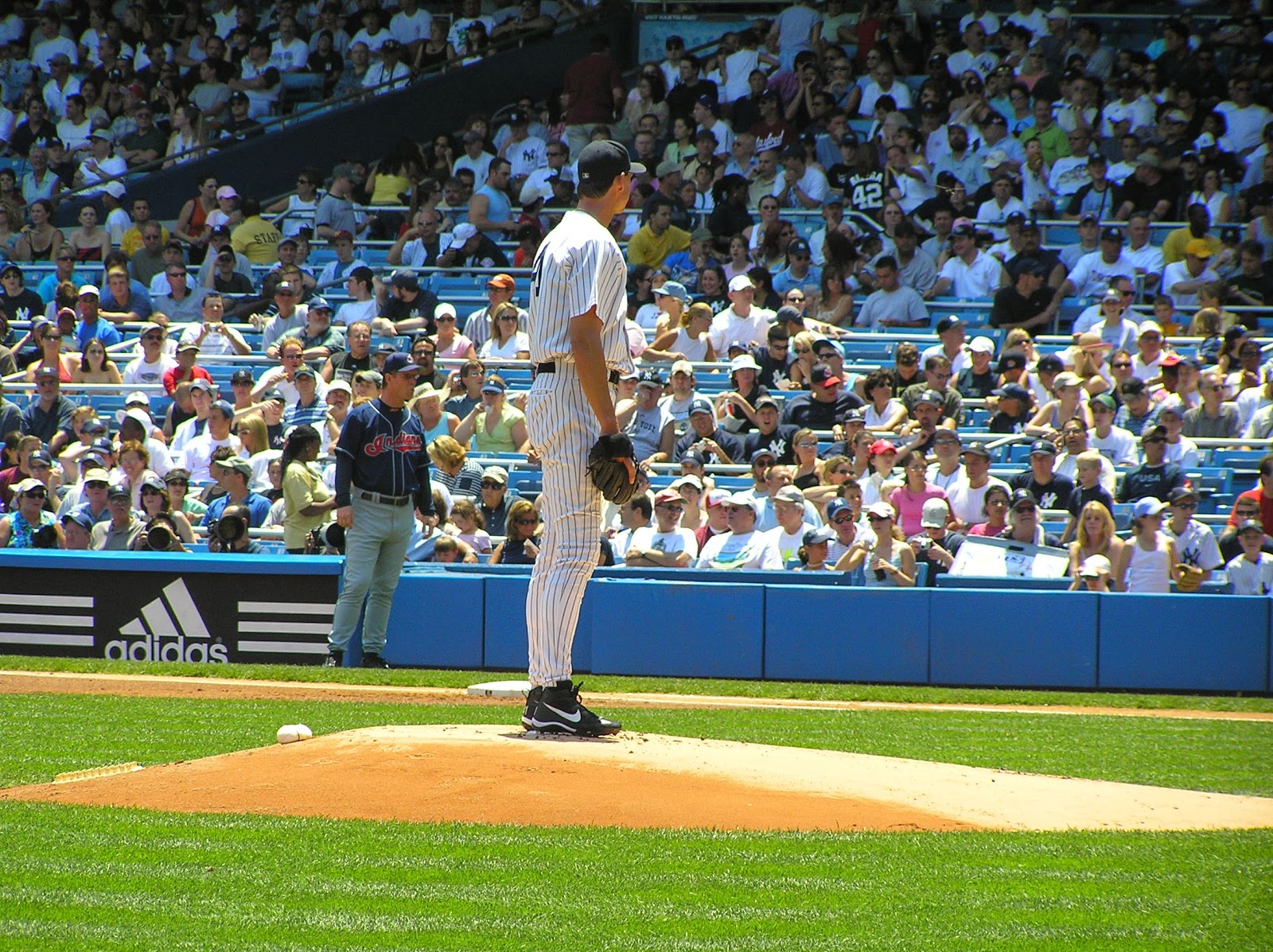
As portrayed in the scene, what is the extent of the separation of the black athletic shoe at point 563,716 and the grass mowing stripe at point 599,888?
104 cm

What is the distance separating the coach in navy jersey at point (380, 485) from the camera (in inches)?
420

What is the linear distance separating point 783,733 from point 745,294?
26.8ft

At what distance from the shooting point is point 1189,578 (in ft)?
38.0

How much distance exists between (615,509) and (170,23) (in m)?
15.7

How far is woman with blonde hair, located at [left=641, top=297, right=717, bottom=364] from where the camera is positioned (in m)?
15.6

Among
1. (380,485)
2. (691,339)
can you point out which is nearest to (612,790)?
(380,485)

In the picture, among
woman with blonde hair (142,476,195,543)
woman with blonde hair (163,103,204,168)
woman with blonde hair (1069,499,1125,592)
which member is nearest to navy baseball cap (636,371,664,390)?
woman with blonde hair (1069,499,1125,592)

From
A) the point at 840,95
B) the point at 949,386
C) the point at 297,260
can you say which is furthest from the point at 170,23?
the point at 949,386

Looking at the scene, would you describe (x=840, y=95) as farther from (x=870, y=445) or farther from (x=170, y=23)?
(x=170, y=23)

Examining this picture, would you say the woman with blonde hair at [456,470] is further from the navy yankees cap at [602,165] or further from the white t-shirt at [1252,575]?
the navy yankees cap at [602,165]

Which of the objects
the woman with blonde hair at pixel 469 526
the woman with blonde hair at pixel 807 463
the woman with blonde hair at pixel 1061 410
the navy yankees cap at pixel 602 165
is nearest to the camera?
the navy yankees cap at pixel 602 165

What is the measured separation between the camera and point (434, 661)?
1206 cm

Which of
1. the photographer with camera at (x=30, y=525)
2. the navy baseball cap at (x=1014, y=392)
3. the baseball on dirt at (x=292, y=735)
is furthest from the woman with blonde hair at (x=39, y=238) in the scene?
the baseball on dirt at (x=292, y=735)

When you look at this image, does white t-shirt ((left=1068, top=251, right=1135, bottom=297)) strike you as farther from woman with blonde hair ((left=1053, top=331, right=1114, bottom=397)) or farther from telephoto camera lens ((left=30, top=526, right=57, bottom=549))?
telephoto camera lens ((left=30, top=526, right=57, bottom=549))
